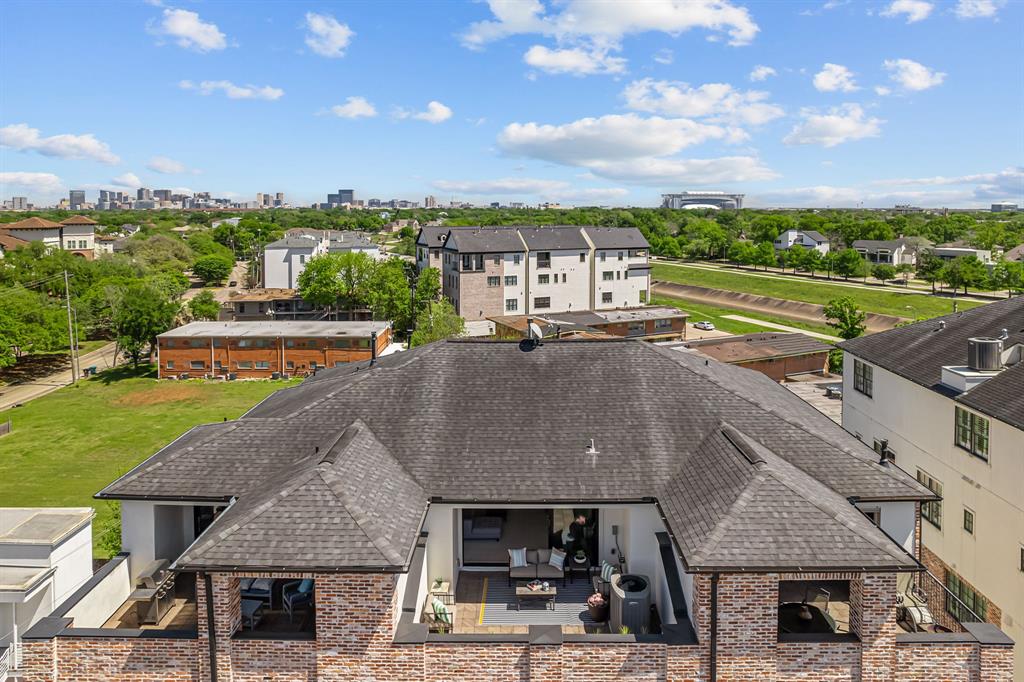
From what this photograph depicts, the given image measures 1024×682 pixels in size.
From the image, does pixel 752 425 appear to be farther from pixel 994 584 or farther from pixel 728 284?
pixel 728 284

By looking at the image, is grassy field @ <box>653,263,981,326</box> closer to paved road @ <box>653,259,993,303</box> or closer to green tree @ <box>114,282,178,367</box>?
paved road @ <box>653,259,993,303</box>

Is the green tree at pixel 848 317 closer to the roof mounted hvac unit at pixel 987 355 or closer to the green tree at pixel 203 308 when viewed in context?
the roof mounted hvac unit at pixel 987 355

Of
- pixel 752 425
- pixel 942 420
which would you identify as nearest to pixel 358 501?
pixel 752 425

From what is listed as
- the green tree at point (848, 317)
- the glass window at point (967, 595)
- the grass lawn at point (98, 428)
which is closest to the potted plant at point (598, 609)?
the glass window at point (967, 595)

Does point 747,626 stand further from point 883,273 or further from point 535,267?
point 883,273

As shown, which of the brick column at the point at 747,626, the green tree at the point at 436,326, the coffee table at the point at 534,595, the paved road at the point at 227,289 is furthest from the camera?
the paved road at the point at 227,289

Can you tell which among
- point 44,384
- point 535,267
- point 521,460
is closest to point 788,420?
point 521,460
